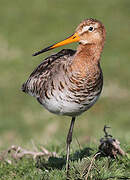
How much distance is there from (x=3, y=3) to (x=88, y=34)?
1418 cm

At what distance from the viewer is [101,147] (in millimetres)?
6578

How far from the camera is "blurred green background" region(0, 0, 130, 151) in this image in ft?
39.3

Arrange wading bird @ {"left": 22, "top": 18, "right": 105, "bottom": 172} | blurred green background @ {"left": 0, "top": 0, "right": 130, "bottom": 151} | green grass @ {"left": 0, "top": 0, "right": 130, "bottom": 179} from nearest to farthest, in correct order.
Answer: wading bird @ {"left": 22, "top": 18, "right": 105, "bottom": 172} → green grass @ {"left": 0, "top": 0, "right": 130, "bottom": 179} → blurred green background @ {"left": 0, "top": 0, "right": 130, "bottom": 151}

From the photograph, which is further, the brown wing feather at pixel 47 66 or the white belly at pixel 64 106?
the brown wing feather at pixel 47 66

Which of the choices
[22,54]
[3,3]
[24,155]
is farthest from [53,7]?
[24,155]

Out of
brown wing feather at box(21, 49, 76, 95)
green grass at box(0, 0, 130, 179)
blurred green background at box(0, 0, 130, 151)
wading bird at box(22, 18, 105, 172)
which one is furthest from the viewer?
blurred green background at box(0, 0, 130, 151)

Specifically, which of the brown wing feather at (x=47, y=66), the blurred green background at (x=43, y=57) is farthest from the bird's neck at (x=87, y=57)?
the blurred green background at (x=43, y=57)

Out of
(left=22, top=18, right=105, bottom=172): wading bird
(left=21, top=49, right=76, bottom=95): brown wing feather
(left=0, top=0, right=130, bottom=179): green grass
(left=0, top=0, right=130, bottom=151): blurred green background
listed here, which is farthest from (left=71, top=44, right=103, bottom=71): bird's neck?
(left=0, top=0, right=130, bottom=151): blurred green background

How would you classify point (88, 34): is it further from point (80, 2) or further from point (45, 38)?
point (80, 2)

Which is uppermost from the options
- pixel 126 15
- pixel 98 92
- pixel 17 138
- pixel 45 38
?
pixel 126 15

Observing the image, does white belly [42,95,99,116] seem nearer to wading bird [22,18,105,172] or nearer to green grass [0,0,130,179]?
wading bird [22,18,105,172]

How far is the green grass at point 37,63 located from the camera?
9.78 m

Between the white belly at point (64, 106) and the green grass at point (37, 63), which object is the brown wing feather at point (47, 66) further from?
the green grass at point (37, 63)

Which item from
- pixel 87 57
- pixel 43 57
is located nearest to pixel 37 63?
pixel 43 57
